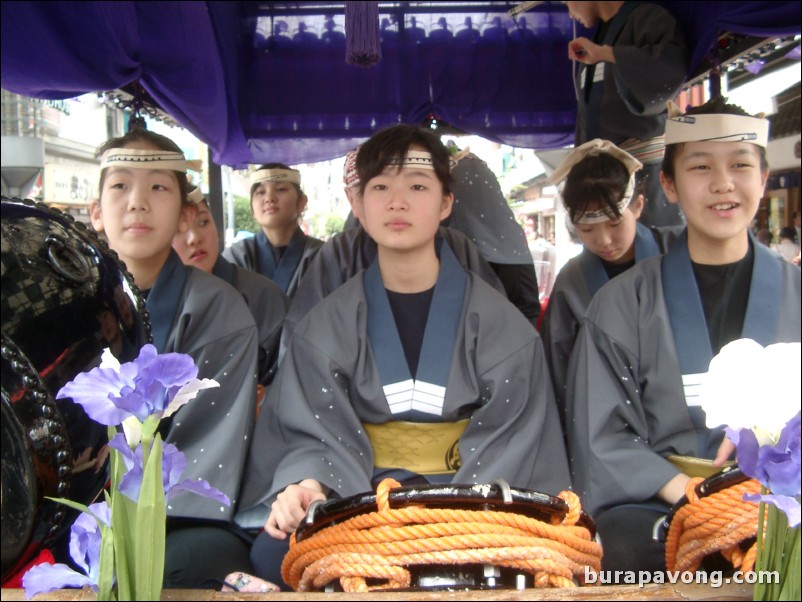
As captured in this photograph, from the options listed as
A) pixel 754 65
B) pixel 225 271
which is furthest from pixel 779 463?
pixel 754 65

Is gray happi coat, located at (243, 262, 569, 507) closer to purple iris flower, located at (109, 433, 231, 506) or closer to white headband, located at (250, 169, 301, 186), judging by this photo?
purple iris flower, located at (109, 433, 231, 506)

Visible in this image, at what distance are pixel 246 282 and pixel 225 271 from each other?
4.3 inches

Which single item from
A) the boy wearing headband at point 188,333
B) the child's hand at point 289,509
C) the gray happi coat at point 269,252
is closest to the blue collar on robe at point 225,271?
the boy wearing headband at point 188,333

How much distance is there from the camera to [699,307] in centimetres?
190

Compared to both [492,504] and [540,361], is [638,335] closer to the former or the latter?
[540,361]

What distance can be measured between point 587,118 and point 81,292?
2916mm

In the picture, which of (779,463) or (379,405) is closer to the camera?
(779,463)

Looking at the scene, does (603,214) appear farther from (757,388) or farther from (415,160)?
(757,388)

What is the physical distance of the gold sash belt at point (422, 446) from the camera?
188 cm

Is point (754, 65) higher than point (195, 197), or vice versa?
point (754, 65)

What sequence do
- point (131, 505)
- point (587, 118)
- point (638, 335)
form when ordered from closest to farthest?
1. point (131, 505)
2. point (638, 335)
3. point (587, 118)

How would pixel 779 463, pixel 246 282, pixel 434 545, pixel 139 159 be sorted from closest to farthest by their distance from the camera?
pixel 779 463 → pixel 434 545 → pixel 139 159 → pixel 246 282

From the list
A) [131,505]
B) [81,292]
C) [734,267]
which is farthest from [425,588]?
[734,267]

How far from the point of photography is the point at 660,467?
1.71 metres
